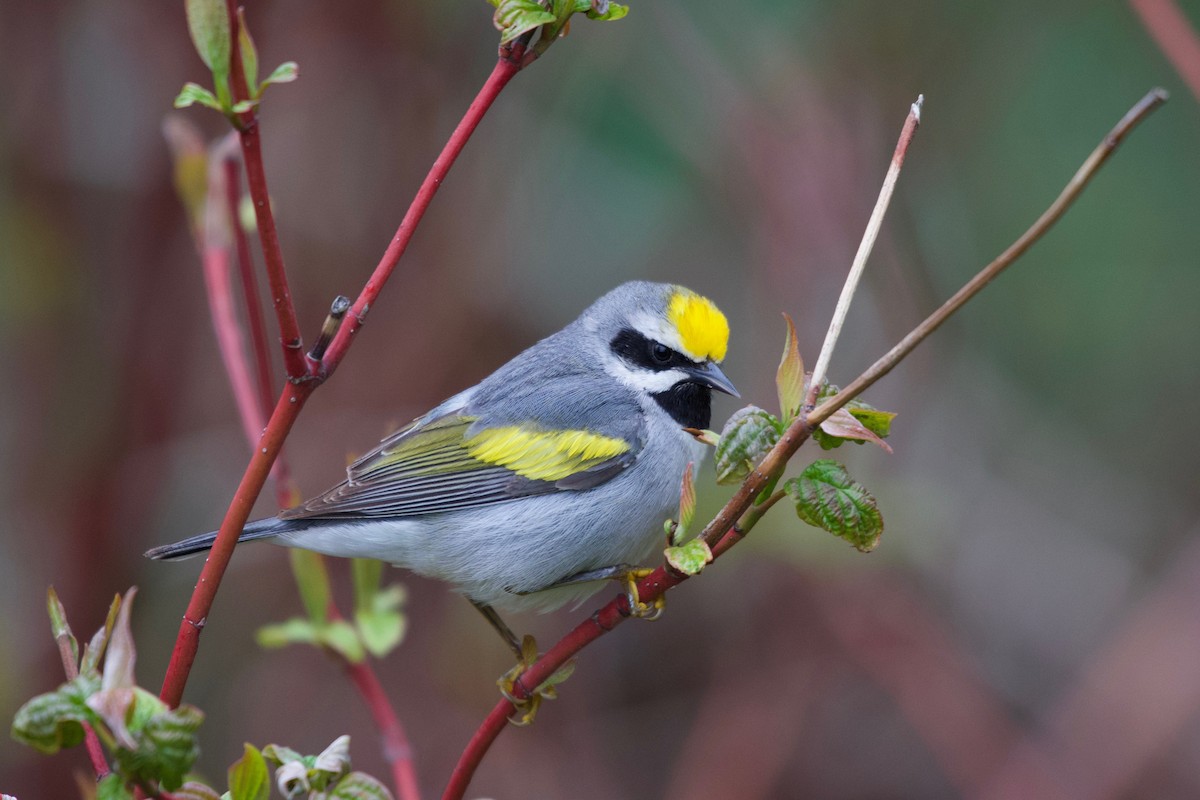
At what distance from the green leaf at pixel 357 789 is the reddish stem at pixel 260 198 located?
0.61 metres

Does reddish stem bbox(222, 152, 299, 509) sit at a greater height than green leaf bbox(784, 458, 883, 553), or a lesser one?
greater

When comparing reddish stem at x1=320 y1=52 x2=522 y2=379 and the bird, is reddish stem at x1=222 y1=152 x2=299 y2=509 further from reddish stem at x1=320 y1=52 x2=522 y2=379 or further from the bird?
reddish stem at x1=320 y1=52 x2=522 y2=379

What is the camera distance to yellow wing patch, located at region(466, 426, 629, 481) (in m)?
3.55

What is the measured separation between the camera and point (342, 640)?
8.97ft

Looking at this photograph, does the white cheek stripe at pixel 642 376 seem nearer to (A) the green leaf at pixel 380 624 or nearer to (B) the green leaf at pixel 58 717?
(A) the green leaf at pixel 380 624

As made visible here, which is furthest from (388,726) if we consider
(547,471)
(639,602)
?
(547,471)

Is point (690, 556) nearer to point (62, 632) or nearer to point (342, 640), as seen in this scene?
point (62, 632)

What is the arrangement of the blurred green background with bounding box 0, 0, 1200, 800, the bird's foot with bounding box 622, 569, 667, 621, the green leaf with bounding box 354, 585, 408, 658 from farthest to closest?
1. the blurred green background with bounding box 0, 0, 1200, 800
2. the green leaf with bounding box 354, 585, 408, 658
3. the bird's foot with bounding box 622, 569, 667, 621

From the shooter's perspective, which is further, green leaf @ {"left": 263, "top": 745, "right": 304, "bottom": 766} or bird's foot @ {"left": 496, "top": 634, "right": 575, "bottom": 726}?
bird's foot @ {"left": 496, "top": 634, "right": 575, "bottom": 726}

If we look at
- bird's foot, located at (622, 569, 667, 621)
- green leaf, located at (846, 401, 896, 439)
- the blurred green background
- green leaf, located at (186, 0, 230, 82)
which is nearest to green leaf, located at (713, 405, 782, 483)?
green leaf, located at (846, 401, 896, 439)

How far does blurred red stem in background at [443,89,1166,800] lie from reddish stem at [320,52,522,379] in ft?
2.09

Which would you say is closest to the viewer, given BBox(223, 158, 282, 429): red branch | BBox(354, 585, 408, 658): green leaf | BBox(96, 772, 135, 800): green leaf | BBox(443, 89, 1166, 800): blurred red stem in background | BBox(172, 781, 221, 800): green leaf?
BBox(443, 89, 1166, 800): blurred red stem in background

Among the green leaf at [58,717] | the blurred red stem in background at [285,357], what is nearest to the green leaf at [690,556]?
the blurred red stem in background at [285,357]

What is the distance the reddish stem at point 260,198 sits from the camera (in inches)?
61.1
